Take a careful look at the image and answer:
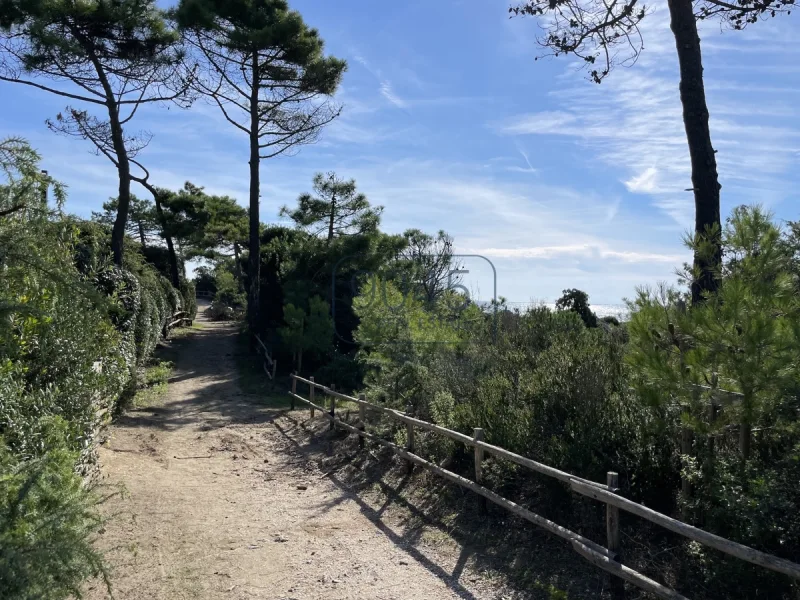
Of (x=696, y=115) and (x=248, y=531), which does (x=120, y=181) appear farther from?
(x=696, y=115)

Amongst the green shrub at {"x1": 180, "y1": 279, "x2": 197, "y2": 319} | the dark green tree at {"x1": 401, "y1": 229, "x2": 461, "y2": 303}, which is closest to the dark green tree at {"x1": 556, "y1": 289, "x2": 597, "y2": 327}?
the dark green tree at {"x1": 401, "y1": 229, "x2": 461, "y2": 303}

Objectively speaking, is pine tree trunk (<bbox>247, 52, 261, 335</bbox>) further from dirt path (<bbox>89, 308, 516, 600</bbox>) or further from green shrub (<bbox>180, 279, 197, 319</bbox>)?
dirt path (<bbox>89, 308, 516, 600</bbox>)

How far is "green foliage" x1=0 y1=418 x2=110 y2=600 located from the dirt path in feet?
2.44

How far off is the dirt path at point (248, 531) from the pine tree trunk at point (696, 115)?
14.1 feet

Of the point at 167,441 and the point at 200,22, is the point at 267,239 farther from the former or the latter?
the point at 167,441

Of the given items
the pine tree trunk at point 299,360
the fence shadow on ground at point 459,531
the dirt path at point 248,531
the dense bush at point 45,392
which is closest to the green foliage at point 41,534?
the dense bush at point 45,392

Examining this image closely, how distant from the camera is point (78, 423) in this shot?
6.52 metres

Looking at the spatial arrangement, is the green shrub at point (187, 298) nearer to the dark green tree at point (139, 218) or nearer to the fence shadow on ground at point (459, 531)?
the dark green tree at point (139, 218)

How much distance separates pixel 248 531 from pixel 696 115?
6414 millimetres

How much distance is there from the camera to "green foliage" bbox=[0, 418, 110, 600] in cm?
289

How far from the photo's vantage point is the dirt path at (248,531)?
5168mm

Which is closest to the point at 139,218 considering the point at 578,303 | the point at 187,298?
the point at 187,298

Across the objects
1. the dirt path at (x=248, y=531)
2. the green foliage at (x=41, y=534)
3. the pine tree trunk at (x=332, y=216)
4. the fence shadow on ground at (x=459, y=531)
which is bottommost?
the dirt path at (x=248, y=531)

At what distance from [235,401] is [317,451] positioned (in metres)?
6.22
